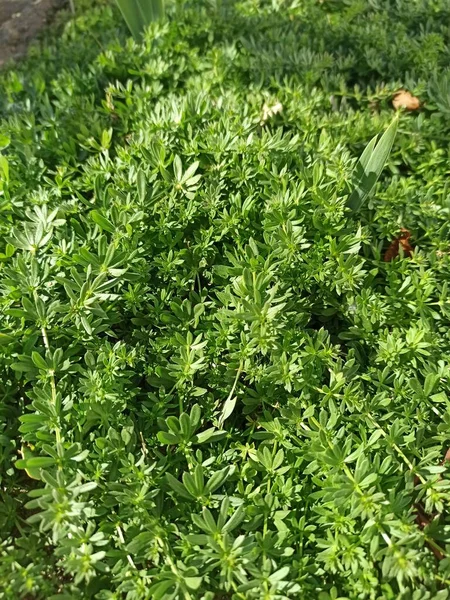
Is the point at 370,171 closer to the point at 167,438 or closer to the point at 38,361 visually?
the point at 167,438

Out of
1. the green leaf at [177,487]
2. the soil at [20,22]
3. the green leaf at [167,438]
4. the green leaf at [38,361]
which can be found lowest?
the green leaf at [177,487]

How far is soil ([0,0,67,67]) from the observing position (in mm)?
3971

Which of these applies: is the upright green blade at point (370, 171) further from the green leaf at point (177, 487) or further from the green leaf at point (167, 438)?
the green leaf at point (177, 487)

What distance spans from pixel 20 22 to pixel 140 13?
157 centimetres

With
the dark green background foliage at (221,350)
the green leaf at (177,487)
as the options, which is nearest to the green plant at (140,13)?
the dark green background foliage at (221,350)

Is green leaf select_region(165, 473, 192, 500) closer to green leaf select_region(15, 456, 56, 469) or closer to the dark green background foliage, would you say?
the dark green background foliage

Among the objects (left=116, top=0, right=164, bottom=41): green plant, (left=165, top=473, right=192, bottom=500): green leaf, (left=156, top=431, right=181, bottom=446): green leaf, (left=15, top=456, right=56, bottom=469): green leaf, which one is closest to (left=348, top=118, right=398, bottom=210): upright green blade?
(left=156, top=431, right=181, bottom=446): green leaf

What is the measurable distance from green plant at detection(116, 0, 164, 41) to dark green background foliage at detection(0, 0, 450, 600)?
24.9 inches

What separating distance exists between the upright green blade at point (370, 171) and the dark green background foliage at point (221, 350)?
66 mm

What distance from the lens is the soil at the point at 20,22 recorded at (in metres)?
3.97

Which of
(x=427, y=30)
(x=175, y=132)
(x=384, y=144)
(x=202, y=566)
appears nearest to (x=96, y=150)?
(x=175, y=132)

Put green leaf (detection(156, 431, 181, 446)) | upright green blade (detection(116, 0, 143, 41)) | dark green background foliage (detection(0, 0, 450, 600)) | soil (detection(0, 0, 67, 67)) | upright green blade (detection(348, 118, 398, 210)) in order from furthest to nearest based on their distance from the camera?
soil (detection(0, 0, 67, 67))
upright green blade (detection(116, 0, 143, 41))
upright green blade (detection(348, 118, 398, 210))
green leaf (detection(156, 431, 181, 446))
dark green background foliage (detection(0, 0, 450, 600))

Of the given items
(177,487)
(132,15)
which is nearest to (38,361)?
(177,487)

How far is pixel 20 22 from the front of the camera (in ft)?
13.6
